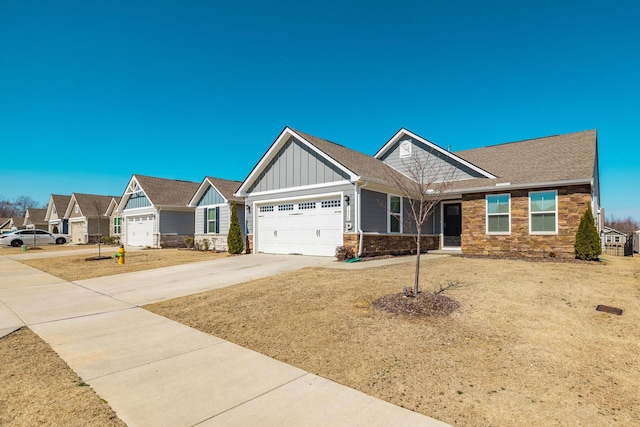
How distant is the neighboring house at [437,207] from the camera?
46.3ft

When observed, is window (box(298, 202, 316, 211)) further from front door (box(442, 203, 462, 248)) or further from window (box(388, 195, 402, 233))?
front door (box(442, 203, 462, 248))

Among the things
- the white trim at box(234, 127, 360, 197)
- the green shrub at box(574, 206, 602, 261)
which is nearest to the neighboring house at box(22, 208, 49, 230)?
the white trim at box(234, 127, 360, 197)

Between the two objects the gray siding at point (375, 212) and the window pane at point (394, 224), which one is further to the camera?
the window pane at point (394, 224)

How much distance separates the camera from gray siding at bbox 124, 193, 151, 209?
28.9 meters

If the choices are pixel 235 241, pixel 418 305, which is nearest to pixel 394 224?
pixel 235 241

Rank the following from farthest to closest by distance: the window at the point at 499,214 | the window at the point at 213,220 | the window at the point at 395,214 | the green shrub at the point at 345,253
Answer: the window at the point at 213,220
the window at the point at 395,214
the window at the point at 499,214
the green shrub at the point at 345,253

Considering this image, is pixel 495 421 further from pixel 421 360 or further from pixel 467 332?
pixel 467 332

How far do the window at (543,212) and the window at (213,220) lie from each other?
1915cm

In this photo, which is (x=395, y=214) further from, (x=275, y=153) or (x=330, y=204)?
(x=275, y=153)

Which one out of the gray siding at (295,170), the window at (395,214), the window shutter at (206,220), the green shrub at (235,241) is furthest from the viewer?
the window shutter at (206,220)

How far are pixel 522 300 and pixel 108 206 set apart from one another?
43171 mm

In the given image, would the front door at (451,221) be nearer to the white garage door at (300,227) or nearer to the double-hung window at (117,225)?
the white garage door at (300,227)

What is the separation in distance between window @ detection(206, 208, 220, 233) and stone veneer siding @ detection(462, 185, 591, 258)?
1654cm

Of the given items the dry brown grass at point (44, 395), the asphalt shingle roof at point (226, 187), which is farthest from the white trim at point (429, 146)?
the dry brown grass at point (44, 395)
